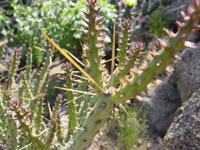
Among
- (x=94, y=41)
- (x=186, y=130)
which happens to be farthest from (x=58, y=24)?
(x=94, y=41)

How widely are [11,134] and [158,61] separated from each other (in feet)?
3.31

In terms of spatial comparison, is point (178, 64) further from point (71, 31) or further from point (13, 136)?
point (13, 136)

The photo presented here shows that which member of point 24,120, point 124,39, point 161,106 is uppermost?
point 124,39

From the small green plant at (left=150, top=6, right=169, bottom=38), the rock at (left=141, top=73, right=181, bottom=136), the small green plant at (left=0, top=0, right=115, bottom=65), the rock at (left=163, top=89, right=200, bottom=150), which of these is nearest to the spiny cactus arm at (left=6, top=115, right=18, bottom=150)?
the rock at (left=163, top=89, right=200, bottom=150)

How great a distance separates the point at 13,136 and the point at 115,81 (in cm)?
71

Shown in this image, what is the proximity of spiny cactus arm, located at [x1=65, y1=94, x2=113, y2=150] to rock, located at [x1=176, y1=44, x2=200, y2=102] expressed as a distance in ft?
7.04

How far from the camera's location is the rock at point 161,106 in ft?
10.1

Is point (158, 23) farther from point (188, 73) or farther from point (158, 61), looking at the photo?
point (158, 61)

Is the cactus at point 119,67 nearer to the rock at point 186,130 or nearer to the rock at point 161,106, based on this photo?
the rock at point 186,130

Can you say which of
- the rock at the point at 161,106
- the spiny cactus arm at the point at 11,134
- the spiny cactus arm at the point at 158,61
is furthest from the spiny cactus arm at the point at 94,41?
Result: the rock at the point at 161,106

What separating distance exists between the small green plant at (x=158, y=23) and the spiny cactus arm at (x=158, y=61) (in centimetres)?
424

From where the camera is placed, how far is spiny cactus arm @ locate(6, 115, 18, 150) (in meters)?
1.22

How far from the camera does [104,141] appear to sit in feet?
→ 9.27

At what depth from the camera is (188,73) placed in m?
2.97
